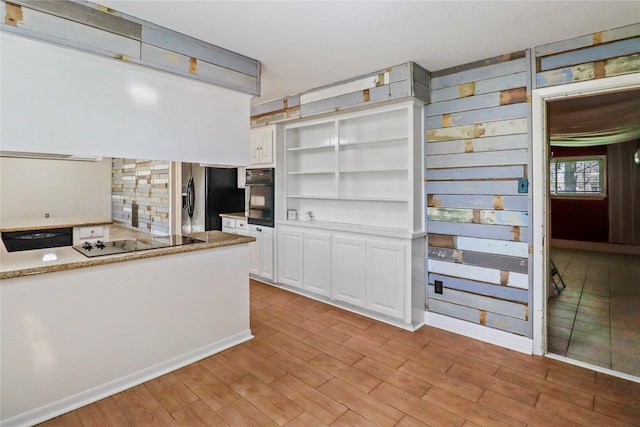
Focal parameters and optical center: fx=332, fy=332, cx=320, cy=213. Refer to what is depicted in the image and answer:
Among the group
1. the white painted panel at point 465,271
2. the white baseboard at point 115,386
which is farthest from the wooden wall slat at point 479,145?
the white baseboard at point 115,386

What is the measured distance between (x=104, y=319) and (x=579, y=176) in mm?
9028

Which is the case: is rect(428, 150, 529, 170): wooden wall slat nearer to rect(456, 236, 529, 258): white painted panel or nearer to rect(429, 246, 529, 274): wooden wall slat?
rect(456, 236, 529, 258): white painted panel

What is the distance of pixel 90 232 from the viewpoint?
3666 mm

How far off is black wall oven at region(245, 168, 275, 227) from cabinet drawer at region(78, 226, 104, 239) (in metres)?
1.77

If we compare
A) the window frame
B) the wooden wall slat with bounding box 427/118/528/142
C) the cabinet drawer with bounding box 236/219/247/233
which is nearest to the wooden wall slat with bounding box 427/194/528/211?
the wooden wall slat with bounding box 427/118/528/142

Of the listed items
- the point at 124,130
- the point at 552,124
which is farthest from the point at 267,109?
the point at 552,124

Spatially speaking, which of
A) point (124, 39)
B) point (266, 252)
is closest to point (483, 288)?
point (266, 252)

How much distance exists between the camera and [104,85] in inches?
86.7

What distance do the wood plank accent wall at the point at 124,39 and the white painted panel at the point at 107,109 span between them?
0.06 metres

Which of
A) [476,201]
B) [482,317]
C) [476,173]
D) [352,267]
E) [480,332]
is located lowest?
[480,332]

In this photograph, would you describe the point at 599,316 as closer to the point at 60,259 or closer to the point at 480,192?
the point at 480,192

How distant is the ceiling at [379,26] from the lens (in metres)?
2.09

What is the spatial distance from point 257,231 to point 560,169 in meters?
7.26

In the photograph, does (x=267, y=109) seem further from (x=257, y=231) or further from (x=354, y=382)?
(x=354, y=382)
